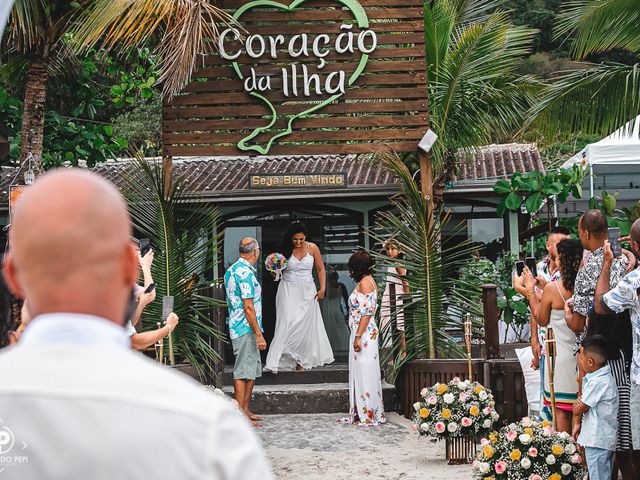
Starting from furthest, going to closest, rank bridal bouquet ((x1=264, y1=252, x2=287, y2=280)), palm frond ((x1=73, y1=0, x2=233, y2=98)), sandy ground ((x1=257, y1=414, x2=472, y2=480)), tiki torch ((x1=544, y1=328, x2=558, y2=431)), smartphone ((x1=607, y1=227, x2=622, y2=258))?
bridal bouquet ((x1=264, y1=252, x2=287, y2=280))
palm frond ((x1=73, y1=0, x2=233, y2=98))
sandy ground ((x1=257, y1=414, x2=472, y2=480))
smartphone ((x1=607, y1=227, x2=622, y2=258))
tiki torch ((x1=544, y1=328, x2=558, y2=431))

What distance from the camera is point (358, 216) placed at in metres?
15.8

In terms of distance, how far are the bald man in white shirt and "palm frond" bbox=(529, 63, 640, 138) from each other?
36.0ft

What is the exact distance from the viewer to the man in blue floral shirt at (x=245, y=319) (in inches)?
419

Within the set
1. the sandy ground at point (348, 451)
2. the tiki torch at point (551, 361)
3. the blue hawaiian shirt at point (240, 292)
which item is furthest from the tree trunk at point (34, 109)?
the tiki torch at point (551, 361)

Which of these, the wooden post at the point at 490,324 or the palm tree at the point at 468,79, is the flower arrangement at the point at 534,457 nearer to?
the wooden post at the point at 490,324

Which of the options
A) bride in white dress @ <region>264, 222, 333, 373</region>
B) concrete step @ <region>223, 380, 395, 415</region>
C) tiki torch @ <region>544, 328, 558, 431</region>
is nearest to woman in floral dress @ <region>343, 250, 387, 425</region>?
concrete step @ <region>223, 380, 395, 415</region>

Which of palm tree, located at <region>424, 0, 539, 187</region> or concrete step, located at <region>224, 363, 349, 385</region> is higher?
palm tree, located at <region>424, 0, 539, 187</region>

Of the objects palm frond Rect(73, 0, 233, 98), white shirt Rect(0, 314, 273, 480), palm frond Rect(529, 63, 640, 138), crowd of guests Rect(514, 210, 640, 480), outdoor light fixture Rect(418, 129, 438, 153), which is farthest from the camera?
palm frond Rect(529, 63, 640, 138)

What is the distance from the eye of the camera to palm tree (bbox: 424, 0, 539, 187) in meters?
12.9

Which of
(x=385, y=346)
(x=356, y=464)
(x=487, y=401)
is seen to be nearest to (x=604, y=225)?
(x=487, y=401)

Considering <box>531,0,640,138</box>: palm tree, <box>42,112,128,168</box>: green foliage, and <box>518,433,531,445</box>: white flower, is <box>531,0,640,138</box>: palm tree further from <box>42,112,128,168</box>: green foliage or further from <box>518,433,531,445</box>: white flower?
<box>518,433,531,445</box>: white flower

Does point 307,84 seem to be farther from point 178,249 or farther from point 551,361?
point 551,361

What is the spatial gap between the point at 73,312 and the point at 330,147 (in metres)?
10.3

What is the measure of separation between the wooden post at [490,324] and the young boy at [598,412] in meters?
3.11
